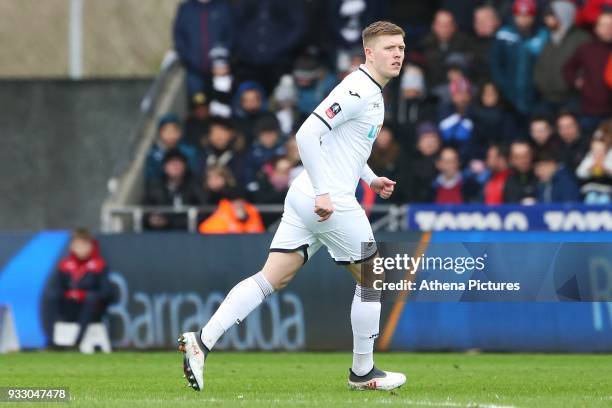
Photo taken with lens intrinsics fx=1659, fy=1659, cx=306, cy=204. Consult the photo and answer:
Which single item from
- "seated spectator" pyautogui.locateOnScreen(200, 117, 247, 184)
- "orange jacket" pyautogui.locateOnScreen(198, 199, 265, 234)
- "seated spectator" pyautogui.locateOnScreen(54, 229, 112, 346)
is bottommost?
"seated spectator" pyautogui.locateOnScreen(54, 229, 112, 346)

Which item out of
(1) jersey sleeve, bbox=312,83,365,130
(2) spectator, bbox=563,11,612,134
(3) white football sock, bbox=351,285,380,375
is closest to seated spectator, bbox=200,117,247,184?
(2) spectator, bbox=563,11,612,134

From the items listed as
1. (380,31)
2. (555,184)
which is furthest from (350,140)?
(555,184)

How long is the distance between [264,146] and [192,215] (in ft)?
4.61

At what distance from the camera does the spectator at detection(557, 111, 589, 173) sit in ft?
60.7

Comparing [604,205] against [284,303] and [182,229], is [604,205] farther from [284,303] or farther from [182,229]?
[182,229]

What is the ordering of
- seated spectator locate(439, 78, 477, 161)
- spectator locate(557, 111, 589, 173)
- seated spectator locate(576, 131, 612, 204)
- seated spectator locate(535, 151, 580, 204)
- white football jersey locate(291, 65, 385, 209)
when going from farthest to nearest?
seated spectator locate(439, 78, 477, 161)
spectator locate(557, 111, 589, 173)
seated spectator locate(535, 151, 580, 204)
seated spectator locate(576, 131, 612, 204)
white football jersey locate(291, 65, 385, 209)

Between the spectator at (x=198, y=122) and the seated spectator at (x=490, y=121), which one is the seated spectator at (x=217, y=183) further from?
the seated spectator at (x=490, y=121)

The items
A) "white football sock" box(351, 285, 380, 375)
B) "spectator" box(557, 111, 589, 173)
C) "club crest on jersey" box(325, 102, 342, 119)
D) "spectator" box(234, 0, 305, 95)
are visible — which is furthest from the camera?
"spectator" box(234, 0, 305, 95)

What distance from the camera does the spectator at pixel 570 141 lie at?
18500 millimetres

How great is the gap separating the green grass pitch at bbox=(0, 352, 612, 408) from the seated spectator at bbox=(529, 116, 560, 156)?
3.21 m

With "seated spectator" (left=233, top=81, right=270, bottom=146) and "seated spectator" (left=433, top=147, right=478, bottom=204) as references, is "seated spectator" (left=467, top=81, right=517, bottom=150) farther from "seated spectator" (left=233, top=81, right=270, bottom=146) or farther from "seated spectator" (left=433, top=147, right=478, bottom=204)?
"seated spectator" (left=233, top=81, right=270, bottom=146)

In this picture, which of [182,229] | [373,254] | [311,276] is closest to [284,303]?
[311,276]

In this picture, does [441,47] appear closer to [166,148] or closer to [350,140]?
[166,148]

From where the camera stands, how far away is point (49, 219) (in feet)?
76.8
